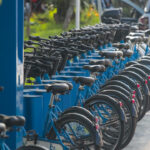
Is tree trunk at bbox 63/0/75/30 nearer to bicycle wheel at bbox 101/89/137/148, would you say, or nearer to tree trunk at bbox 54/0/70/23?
tree trunk at bbox 54/0/70/23

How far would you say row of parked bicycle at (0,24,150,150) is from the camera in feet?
18.4

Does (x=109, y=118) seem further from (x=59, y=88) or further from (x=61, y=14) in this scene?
(x=61, y=14)

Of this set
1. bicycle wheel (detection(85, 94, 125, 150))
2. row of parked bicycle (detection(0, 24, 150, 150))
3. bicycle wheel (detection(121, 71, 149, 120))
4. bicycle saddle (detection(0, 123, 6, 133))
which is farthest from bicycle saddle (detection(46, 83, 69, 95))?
bicycle wheel (detection(121, 71, 149, 120))

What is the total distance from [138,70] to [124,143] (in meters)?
1.79

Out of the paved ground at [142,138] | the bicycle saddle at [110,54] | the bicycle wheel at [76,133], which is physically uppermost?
the bicycle saddle at [110,54]

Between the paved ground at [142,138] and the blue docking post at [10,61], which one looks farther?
the paved ground at [142,138]

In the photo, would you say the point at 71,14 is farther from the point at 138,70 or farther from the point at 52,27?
the point at 138,70

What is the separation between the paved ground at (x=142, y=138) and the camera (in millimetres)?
7156

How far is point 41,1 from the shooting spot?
29375 millimetres

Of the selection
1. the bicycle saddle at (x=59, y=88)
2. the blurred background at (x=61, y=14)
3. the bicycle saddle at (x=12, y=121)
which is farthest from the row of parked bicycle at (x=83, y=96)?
the blurred background at (x=61, y=14)

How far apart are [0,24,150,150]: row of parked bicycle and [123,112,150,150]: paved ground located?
0.89ft

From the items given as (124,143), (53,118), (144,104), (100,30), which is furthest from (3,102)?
(100,30)

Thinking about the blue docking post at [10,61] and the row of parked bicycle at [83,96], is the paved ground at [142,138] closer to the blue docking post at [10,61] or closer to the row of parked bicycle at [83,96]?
the row of parked bicycle at [83,96]

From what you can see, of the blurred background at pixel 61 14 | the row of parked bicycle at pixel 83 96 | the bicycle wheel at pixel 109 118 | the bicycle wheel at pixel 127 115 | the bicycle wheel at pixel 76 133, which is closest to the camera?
the bicycle wheel at pixel 76 133
